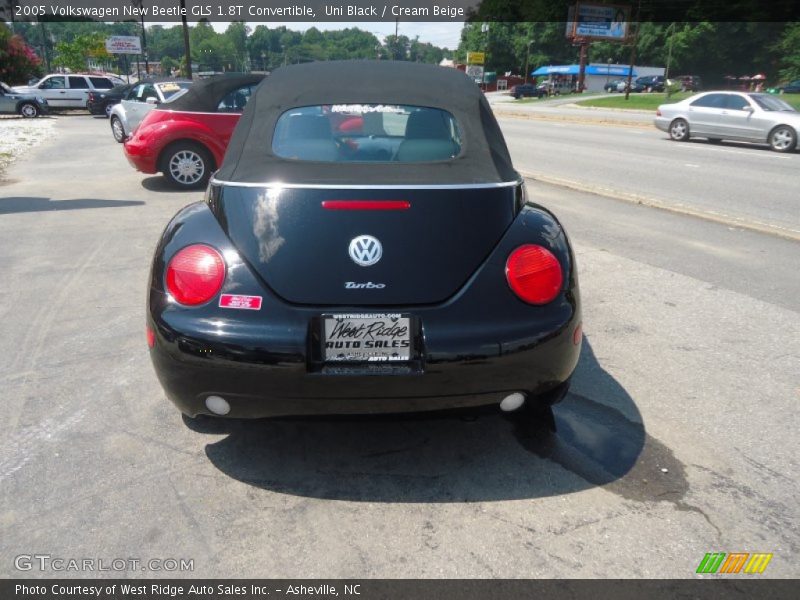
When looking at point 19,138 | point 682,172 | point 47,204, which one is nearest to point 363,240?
point 47,204

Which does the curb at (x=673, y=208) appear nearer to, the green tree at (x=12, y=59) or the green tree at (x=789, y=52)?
the green tree at (x=12, y=59)

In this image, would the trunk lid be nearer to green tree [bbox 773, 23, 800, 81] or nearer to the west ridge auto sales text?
the west ridge auto sales text

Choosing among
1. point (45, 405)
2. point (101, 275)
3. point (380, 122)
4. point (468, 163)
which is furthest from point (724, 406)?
point (101, 275)

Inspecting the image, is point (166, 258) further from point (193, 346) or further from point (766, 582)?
point (766, 582)

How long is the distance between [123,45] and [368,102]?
6477 cm

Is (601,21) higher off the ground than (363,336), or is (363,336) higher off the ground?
(601,21)

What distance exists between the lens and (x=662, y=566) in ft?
7.31

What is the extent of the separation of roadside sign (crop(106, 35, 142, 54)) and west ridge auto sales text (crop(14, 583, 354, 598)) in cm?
6520

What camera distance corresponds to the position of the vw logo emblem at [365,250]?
247 cm

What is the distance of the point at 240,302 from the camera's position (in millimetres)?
2447

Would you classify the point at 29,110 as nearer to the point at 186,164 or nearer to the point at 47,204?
the point at 186,164

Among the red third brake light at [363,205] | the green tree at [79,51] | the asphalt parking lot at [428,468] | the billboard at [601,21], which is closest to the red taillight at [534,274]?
the red third brake light at [363,205]

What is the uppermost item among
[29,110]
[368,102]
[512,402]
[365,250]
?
[368,102]

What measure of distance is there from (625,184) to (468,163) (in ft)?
26.2
